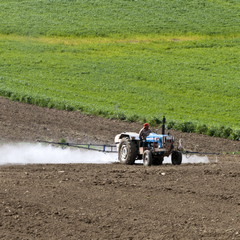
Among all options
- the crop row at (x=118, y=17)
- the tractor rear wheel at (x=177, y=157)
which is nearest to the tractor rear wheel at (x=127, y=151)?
the tractor rear wheel at (x=177, y=157)

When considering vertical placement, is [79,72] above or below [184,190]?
above

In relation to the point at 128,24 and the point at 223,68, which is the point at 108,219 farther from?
the point at 128,24

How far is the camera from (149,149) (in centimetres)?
1533

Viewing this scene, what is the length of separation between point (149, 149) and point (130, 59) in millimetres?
31645

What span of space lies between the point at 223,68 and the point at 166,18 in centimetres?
1926

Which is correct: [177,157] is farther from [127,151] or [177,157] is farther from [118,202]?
[118,202]

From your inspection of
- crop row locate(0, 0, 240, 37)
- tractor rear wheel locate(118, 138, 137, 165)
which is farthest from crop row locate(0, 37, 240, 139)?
tractor rear wheel locate(118, 138, 137, 165)

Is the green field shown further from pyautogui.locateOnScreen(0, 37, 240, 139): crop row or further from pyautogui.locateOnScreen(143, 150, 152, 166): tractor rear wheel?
pyautogui.locateOnScreen(143, 150, 152, 166): tractor rear wheel

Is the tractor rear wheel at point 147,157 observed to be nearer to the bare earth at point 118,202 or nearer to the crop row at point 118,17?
the bare earth at point 118,202

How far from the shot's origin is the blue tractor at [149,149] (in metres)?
14.9

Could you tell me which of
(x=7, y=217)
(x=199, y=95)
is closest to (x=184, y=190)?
(x=7, y=217)

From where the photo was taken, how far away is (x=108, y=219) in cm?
820

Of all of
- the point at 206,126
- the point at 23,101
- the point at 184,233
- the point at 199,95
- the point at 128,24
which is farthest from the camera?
the point at 128,24

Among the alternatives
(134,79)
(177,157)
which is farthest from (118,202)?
(134,79)
